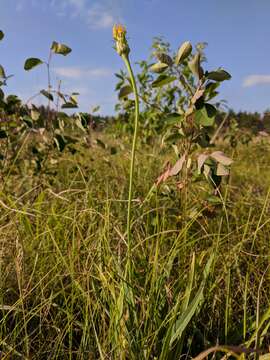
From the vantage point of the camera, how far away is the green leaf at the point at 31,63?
136 centimetres

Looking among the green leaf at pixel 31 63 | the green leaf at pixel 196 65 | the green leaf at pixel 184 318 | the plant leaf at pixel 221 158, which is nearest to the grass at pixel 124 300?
the green leaf at pixel 184 318

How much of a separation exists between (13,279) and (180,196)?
548 mm

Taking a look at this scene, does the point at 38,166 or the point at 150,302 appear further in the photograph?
the point at 38,166

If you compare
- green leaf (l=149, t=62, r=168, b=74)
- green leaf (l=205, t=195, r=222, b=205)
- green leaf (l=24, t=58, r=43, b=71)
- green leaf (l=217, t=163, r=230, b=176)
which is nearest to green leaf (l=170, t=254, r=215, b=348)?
green leaf (l=217, t=163, r=230, b=176)

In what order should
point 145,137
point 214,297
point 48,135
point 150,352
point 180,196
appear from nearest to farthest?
1. point 150,352
2. point 214,297
3. point 180,196
4. point 48,135
5. point 145,137

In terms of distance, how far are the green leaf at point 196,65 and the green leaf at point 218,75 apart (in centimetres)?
2

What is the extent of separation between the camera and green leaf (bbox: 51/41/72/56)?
4.65 ft

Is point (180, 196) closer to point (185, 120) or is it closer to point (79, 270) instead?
point (185, 120)

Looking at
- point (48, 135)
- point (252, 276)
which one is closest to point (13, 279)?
point (252, 276)

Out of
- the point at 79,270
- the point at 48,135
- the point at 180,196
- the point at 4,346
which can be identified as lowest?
the point at 4,346

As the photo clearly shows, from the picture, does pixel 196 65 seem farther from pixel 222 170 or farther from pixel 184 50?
pixel 222 170

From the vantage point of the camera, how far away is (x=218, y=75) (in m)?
0.99

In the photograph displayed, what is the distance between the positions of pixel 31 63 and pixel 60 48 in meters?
0.11

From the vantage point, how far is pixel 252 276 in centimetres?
121
